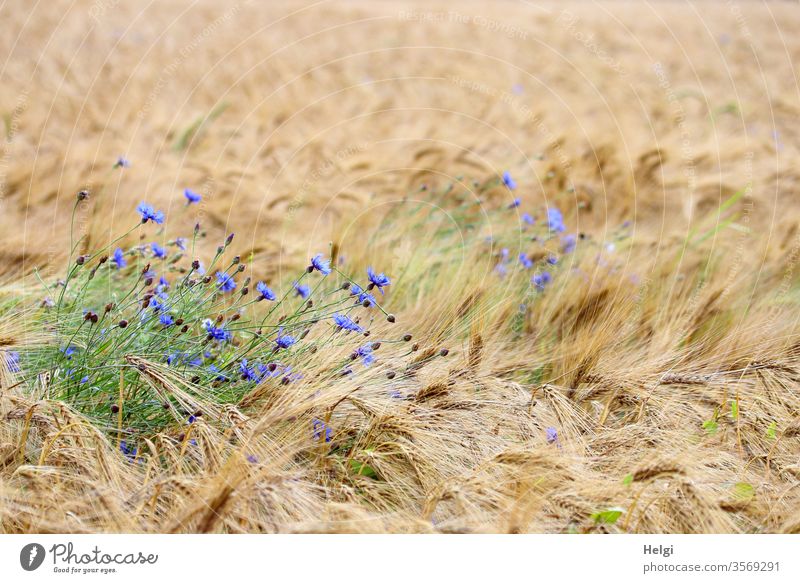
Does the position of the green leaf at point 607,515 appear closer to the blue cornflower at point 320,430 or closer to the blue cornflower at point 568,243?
the blue cornflower at point 320,430

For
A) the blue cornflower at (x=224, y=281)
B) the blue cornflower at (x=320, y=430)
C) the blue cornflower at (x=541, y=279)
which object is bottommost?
the blue cornflower at (x=320, y=430)

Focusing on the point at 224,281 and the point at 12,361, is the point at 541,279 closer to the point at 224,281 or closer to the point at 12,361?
the point at 224,281

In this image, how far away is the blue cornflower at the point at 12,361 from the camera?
1.63 m

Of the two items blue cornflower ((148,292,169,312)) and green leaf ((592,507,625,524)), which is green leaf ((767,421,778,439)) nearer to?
green leaf ((592,507,625,524))

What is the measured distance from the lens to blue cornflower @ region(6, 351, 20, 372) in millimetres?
1628

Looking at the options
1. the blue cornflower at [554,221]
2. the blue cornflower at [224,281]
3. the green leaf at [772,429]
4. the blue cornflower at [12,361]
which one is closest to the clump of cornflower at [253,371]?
the blue cornflower at [224,281]

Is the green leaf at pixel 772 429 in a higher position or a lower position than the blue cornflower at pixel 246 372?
higher

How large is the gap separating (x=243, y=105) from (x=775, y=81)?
3034 millimetres
